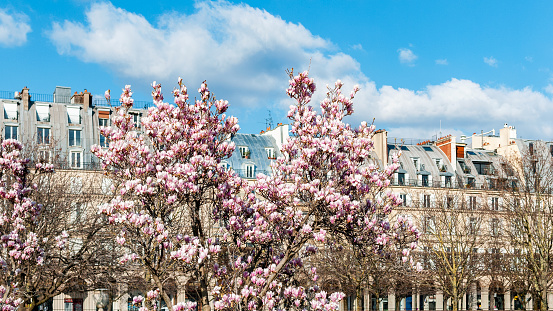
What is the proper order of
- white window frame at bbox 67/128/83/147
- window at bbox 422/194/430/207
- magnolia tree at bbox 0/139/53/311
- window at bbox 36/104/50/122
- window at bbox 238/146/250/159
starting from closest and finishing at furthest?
magnolia tree at bbox 0/139/53/311 → white window frame at bbox 67/128/83/147 → window at bbox 36/104/50/122 → window at bbox 238/146/250/159 → window at bbox 422/194/430/207

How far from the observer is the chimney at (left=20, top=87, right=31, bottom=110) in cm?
6203

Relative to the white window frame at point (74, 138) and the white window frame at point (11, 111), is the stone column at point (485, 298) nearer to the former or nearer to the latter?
the white window frame at point (74, 138)

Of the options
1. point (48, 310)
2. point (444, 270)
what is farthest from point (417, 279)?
point (48, 310)

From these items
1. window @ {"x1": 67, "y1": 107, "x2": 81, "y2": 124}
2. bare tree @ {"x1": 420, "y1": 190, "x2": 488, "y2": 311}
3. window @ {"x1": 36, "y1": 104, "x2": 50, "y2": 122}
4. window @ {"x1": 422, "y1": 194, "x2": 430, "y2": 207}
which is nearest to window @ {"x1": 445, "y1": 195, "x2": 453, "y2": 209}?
bare tree @ {"x1": 420, "y1": 190, "x2": 488, "y2": 311}

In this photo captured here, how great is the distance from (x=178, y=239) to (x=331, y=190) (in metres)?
3.15

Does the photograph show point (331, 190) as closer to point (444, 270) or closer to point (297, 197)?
point (297, 197)

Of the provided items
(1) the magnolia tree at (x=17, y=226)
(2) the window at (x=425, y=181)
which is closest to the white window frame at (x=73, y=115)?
(2) the window at (x=425, y=181)

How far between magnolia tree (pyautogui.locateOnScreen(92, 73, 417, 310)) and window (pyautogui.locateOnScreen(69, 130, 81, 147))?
4914 cm

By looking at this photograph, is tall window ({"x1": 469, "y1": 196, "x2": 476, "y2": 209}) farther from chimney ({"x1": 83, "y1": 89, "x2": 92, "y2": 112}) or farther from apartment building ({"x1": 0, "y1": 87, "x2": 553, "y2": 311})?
chimney ({"x1": 83, "y1": 89, "x2": 92, "y2": 112})

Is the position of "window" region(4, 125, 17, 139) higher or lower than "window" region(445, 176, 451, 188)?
higher

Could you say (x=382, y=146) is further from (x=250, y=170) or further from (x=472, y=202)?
(x=250, y=170)

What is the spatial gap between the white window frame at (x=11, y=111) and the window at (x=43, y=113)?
1.76 metres

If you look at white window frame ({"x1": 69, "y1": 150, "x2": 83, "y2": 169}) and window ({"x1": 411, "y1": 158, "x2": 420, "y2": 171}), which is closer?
white window frame ({"x1": 69, "y1": 150, "x2": 83, "y2": 169})

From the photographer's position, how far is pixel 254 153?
2648 inches
